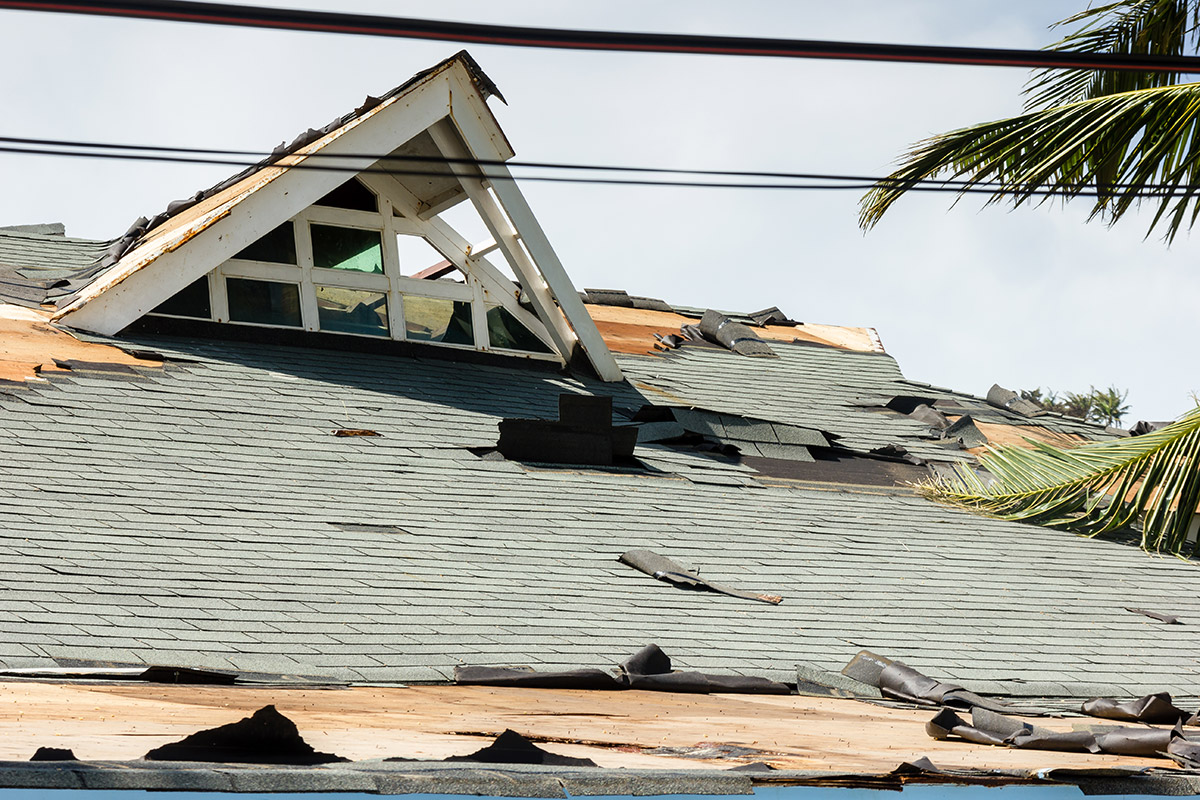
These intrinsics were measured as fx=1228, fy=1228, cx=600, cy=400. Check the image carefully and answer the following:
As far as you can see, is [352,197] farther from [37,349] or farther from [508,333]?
[37,349]

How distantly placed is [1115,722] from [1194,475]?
13.7 feet

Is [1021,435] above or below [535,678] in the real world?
above

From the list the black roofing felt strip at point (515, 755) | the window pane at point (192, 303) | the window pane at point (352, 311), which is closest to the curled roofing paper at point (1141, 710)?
the black roofing felt strip at point (515, 755)

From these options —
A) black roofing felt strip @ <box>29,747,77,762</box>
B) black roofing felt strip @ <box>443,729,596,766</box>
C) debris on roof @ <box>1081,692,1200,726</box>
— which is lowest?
debris on roof @ <box>1081,692,1200,726</box>

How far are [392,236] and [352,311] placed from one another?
34.1 inches

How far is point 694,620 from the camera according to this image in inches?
289

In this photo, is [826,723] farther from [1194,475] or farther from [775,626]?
[1194,475]

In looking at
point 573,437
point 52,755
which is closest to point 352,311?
point 573,437

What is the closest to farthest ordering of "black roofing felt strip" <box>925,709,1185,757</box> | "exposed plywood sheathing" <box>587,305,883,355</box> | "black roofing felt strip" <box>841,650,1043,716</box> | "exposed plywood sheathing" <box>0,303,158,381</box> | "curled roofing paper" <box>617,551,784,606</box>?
"black roofing felt strip" <box>925,709,1185,757</box> < "black roofing felt strip" <box>841,650,1043,716</box> < "curled roofing paper" <box>617,551,784,606</box> < "exposed plywood sheathing" <box>0,303,158,381</box> < "exposed plywood sheathing" <box>587,305,883,355</box>

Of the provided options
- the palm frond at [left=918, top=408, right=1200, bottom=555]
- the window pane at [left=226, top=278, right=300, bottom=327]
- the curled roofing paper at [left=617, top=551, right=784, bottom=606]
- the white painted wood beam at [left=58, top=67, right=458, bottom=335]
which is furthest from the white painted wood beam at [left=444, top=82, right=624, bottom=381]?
the curled roofing paper at [left=617, top=551, right=784, bottom=606]

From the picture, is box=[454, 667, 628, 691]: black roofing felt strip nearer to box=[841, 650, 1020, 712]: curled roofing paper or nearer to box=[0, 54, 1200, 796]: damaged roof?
box=[0, 54, 1200, 796]: damaged roof

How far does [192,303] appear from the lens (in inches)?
435

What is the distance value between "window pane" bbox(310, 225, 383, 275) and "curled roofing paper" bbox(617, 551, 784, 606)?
493 centimetres

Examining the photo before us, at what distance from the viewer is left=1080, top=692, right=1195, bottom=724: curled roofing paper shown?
259 inches
